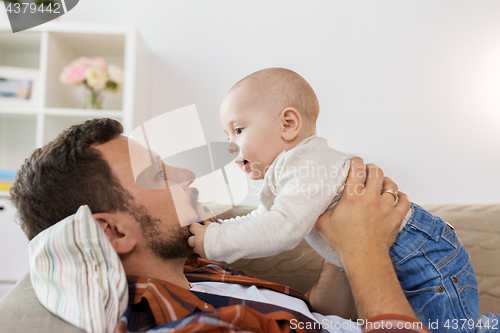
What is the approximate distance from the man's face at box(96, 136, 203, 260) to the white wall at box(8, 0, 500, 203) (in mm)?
1254

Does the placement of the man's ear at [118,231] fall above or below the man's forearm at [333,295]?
above

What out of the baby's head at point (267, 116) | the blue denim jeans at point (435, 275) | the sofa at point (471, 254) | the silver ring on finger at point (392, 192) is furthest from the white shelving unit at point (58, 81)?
the blue denim jeans at point (435, 275)

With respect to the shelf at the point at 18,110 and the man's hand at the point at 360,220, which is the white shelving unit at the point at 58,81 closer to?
the shelf at the point at 18,110

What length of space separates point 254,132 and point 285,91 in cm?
16

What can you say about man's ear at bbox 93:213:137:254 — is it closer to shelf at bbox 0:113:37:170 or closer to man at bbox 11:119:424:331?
man at bbox 11:119:424:331

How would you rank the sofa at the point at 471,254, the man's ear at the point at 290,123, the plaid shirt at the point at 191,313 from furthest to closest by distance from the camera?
the sofa at the point at 471,254 < the man's ear at the point at 290,123 < the plaid shirt at the point at 191,313

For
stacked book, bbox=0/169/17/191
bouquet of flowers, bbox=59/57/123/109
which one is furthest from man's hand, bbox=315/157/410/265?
stacked book, bbox=0/169/17/191

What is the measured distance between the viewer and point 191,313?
28.5 inches

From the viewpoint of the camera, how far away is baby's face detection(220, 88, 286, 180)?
98 cm

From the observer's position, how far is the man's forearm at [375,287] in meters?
0.74

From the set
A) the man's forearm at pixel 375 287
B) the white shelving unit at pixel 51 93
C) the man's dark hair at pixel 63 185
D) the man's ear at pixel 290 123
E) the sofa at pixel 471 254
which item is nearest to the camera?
the man's forearm at pixel 375 287

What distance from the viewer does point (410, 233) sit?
3.03 feet

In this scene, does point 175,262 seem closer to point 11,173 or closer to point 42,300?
point 42,300

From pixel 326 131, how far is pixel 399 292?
5.08 feet
